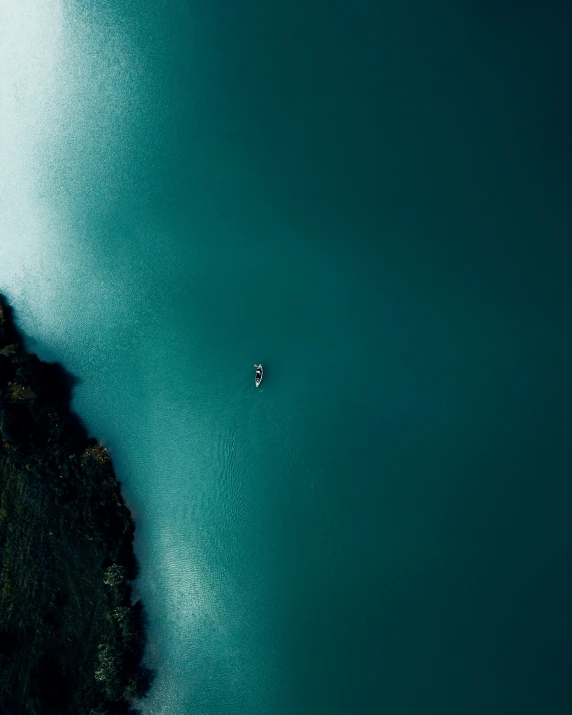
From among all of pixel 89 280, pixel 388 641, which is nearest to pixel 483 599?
pixel 388 641

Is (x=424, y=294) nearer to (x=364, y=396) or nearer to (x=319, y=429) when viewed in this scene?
(x=364, y=396)

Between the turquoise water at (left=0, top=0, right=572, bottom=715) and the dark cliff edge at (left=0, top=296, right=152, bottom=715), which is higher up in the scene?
the turquoise water at (left=0, top=0, right=572, bottom=715)


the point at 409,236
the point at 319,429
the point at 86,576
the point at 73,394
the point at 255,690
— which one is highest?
the point at 409,236

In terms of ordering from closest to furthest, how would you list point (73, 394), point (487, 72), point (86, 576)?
point (86, 576) < point (73, 394) < point (487, 72)

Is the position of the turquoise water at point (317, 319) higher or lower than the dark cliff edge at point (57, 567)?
higher

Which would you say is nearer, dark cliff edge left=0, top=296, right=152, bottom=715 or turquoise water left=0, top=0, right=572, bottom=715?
dark cliff edge left=0, top=296, right=152, bottom=715
